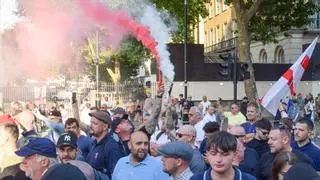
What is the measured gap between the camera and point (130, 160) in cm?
564

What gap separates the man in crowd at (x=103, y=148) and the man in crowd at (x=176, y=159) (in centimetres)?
125

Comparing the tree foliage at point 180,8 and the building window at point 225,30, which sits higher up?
the building window at point 225,30

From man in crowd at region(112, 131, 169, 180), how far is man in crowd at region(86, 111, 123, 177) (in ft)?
2.06

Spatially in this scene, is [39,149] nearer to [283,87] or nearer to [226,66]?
[283,87]

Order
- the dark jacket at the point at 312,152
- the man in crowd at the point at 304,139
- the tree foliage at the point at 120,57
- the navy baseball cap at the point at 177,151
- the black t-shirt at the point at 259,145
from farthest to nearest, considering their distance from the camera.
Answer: the tree foliage at the point at 120,57 < the black t-shirt at the point at 259,145 < the man in crowd at the point at 304,139 < the dark jacket at the point at 312,152 < the navy baseball cap at the point at 177,151

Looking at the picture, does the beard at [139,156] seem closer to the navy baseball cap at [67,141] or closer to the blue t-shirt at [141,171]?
the blue t-shirt at [141,171]

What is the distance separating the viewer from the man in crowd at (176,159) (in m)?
5.12

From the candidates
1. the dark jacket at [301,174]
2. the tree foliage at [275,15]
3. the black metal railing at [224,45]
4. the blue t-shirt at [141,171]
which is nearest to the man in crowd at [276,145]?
the blue t-shirt at [141,171]

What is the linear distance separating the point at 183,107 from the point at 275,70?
14.4 meters

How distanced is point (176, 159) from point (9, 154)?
1.59m

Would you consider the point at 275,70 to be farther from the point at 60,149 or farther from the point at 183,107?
the point at 60,149

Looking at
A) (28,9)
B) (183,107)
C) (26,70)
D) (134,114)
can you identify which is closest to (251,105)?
(134,114)

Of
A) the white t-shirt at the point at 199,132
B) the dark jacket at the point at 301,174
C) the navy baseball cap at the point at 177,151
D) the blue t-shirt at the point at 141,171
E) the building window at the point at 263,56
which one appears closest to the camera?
the dark jacket at the point at 301,174

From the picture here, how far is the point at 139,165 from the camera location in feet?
18.4
